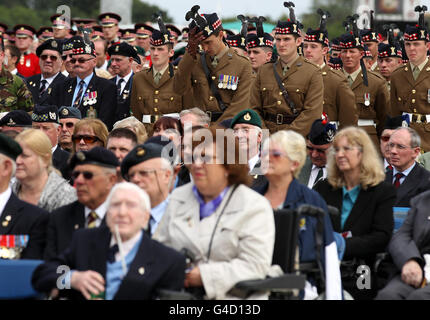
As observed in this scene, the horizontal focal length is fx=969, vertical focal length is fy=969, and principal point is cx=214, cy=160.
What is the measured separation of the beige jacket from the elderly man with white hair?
10.3 inches

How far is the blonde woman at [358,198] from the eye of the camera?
7145 mm

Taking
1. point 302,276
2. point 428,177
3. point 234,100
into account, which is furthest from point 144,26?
point 302,276

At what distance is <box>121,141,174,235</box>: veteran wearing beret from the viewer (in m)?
6.57

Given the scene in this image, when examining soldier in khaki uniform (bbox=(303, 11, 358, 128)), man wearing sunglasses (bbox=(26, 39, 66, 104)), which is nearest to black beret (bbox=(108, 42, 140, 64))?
man wearing sunglasses (bbox=(26, 39, 66, 104))

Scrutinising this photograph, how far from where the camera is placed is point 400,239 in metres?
7.13

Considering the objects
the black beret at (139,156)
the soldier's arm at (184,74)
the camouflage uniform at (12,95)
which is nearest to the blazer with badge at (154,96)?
the soldier's arm at (184,74)

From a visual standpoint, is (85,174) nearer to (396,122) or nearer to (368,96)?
(396,122)

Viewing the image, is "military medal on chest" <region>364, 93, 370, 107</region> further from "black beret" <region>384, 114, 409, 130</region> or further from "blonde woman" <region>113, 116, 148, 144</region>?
"blonde woman" <region>113, 116, 148, 144</region>

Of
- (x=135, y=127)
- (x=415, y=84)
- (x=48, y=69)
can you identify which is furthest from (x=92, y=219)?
(x=48, y=69)

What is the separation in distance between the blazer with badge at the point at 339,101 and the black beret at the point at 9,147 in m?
5.93

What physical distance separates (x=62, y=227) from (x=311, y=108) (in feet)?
15.0

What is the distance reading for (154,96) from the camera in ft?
38.3

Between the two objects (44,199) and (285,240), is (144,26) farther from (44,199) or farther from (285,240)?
(285,240)

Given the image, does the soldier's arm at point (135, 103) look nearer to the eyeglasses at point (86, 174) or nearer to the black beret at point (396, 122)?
the black beret at point (396, 122)
